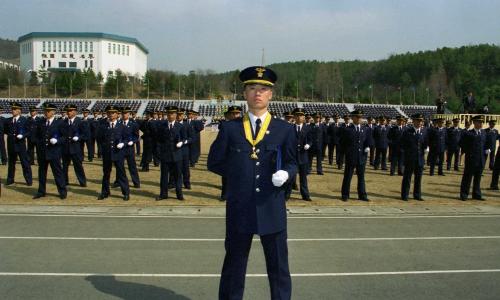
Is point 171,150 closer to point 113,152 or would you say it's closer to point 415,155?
point 113,152

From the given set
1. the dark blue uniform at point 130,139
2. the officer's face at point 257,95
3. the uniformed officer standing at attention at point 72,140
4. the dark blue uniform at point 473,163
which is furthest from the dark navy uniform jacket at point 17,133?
the dark blue uniform at point 473,163

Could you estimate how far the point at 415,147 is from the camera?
11656 millimetres

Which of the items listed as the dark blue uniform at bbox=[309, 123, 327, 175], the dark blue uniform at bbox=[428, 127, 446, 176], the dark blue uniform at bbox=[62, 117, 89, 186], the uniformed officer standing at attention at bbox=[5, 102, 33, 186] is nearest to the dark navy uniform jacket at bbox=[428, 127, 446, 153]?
the dark blue uniform at bbox=[428, 127, 446, 176]

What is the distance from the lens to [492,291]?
5332 millimetres

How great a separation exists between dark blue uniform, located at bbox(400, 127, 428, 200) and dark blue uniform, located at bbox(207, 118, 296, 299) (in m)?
8.11

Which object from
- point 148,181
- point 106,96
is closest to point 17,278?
point 148,181

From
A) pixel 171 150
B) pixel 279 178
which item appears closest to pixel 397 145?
pixel 171 150

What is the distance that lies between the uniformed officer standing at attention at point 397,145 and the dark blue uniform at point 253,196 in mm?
13199

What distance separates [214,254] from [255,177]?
2899mm

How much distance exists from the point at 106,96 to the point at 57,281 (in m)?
78.4

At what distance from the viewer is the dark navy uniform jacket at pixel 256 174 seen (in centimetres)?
406

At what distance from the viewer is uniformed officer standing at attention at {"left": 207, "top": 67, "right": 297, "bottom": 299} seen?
4062 millimetres

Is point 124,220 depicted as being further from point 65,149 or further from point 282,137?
point 282,137

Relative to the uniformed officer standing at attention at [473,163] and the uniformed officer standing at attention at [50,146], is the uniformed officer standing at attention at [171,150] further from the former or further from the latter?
the uniformed officer standing at attention at [473,163]
